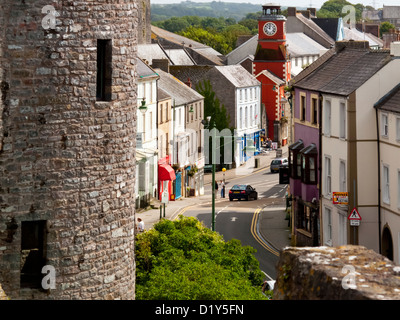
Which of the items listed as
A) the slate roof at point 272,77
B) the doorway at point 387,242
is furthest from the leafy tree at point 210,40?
the doorway at point 387,242

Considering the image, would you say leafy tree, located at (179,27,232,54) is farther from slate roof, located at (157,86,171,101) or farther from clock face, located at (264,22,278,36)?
slate roof, located at (157,86,171,101)

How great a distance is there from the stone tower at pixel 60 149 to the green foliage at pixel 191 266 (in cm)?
236

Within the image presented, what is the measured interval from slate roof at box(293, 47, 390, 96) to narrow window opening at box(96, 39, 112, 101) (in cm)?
2784

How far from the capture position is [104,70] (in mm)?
12203

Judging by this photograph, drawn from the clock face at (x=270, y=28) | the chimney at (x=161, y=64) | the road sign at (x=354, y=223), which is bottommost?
the road sign at (x=354, y=223)

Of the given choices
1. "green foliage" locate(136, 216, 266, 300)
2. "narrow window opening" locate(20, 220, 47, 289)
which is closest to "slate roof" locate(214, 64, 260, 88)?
"green foliage" locate(136, 216, 266, 300)

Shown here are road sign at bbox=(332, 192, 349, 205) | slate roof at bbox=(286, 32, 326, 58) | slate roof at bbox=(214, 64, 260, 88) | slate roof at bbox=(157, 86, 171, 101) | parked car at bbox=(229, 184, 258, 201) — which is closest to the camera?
road sign at bbox=(332, 192, 349, 205)

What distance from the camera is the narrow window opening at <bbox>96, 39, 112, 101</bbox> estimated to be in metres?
12.1

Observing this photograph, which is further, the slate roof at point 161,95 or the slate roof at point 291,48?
the slate roof at point 291,48

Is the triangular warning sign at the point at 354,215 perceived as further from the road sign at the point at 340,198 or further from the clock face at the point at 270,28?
the clock face at the point at 270,28

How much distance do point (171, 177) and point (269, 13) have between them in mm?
62741

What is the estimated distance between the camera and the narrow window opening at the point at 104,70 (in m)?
12.1

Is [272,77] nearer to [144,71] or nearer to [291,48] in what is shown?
[291,48]

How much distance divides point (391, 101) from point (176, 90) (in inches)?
1565
